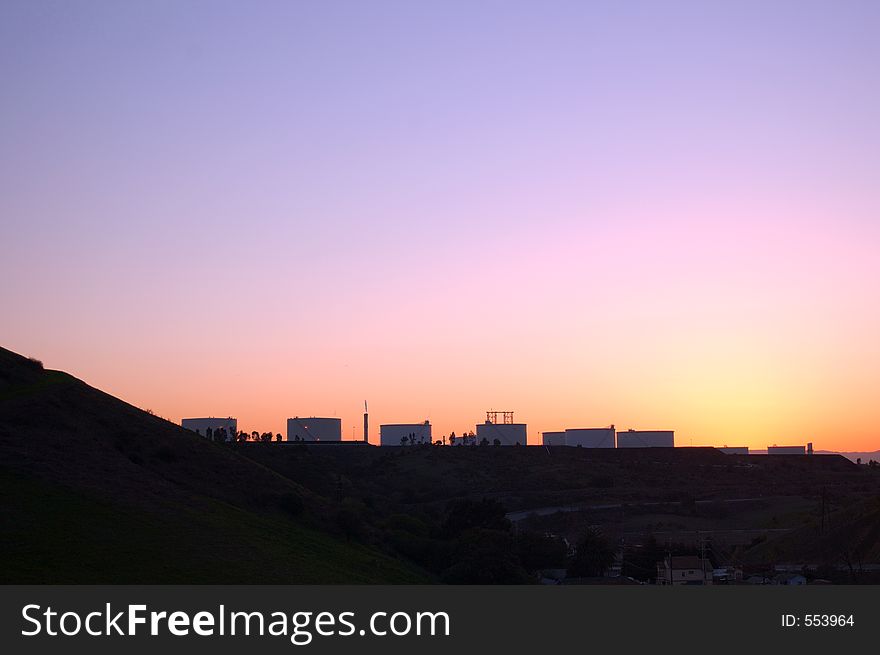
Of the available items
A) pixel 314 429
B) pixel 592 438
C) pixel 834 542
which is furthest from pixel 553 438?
pixel 834 542

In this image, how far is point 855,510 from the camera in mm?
80625

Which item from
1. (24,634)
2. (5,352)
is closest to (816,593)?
(24,634)

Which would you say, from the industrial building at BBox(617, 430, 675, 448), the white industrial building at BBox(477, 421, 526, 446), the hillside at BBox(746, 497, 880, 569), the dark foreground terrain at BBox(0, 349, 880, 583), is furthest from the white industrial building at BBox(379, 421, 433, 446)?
the hillside at BBox(746, 497, 880, 569)

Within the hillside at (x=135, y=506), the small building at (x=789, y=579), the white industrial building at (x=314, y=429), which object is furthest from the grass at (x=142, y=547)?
the white industrial building at (x=314, y=429)

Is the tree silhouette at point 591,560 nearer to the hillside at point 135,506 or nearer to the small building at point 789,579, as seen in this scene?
the small building at point 789,579

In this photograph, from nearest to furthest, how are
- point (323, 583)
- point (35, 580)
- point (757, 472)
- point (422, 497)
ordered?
point (35, 580), point (323, 583), point (422, 497), point (757, 472)

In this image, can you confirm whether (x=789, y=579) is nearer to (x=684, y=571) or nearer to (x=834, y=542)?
(x=684, y=571)

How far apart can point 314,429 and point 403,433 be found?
17.5m

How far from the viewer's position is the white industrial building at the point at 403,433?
178 metres

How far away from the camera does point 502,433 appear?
179000mm

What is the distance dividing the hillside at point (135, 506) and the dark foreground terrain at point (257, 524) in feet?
0.41

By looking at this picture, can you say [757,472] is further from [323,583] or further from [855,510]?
[323,583]

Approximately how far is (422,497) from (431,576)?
57.9 metres

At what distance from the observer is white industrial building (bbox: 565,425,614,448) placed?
181 m
